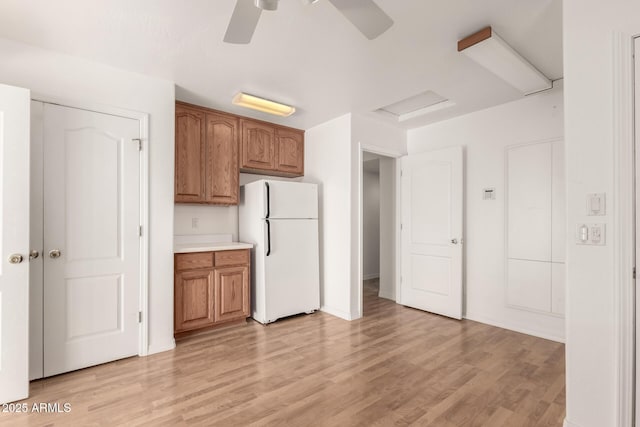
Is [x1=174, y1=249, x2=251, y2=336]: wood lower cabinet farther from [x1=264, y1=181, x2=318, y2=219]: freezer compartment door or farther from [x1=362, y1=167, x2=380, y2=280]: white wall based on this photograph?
[x1=362, y1=167, x2=380, y2=280]: white wall

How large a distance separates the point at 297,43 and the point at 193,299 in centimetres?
260

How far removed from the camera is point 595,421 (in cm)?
157

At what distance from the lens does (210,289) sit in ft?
10.8

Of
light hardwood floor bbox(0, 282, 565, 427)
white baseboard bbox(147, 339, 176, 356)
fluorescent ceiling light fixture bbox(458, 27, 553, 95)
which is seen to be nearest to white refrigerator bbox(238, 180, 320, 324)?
light hardwood floor bbox(0, 282, 565, 427)

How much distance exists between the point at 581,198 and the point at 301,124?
10.5 ft

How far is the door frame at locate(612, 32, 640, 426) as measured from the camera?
148 centimetres

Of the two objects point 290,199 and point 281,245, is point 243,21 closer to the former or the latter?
point 290,199

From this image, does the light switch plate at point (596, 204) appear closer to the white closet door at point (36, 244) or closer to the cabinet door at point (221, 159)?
the cabinet door at point (221, 159)

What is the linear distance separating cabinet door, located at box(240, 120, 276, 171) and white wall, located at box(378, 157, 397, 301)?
5.95 feet

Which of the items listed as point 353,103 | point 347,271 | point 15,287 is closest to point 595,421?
point 347,271

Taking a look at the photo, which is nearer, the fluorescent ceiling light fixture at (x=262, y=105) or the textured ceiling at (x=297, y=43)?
the textured ceiling at (x=297, y=43)

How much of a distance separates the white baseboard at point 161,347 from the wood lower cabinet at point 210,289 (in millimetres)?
189

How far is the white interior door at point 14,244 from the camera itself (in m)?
1.99

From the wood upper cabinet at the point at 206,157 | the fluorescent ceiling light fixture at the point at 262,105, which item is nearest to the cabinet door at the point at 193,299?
the wood upper cabinet at the point at 206,157
